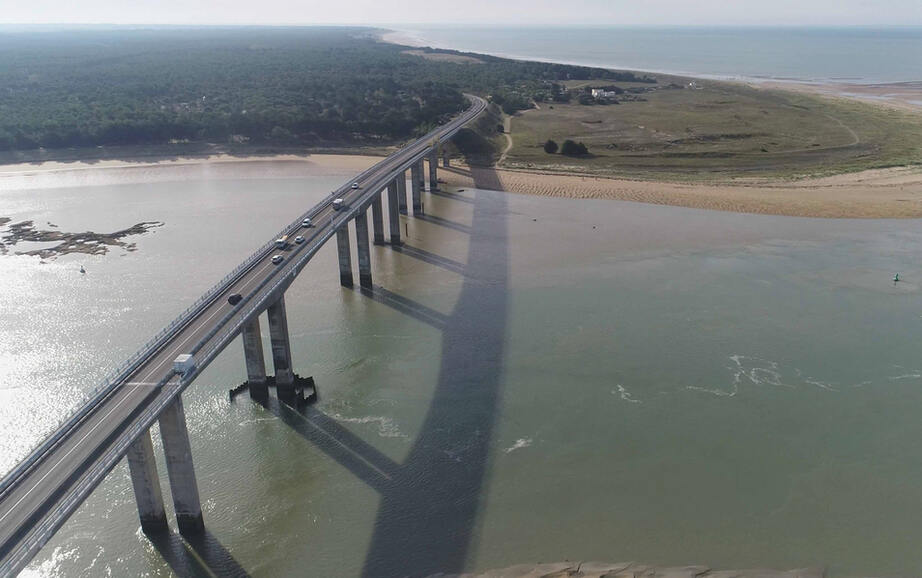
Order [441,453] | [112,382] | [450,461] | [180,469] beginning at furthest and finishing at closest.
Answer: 1. [441,453]
2. [450,461]
3. [112,382]
4. [180,469]

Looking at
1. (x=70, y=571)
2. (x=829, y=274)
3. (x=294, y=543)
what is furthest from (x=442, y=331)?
(x=829, y=274)

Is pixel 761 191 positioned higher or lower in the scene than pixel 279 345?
lower

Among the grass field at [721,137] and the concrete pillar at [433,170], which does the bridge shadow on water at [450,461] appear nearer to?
the concrete pillar at [433,170]

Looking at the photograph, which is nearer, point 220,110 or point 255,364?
point 255,364

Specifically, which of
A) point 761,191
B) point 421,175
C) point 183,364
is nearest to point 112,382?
point 183,364

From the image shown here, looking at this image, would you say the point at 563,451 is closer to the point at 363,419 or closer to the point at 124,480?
the point at 363,419

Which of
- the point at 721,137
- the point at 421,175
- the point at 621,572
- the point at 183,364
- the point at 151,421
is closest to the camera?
the point at 151,421

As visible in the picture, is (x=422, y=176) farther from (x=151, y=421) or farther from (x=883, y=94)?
(x=883, y=94)

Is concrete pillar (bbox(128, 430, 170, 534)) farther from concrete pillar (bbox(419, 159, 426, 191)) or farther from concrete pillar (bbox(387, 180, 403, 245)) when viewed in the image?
concrete pillar (bbox(419, 159, 426, 191))
